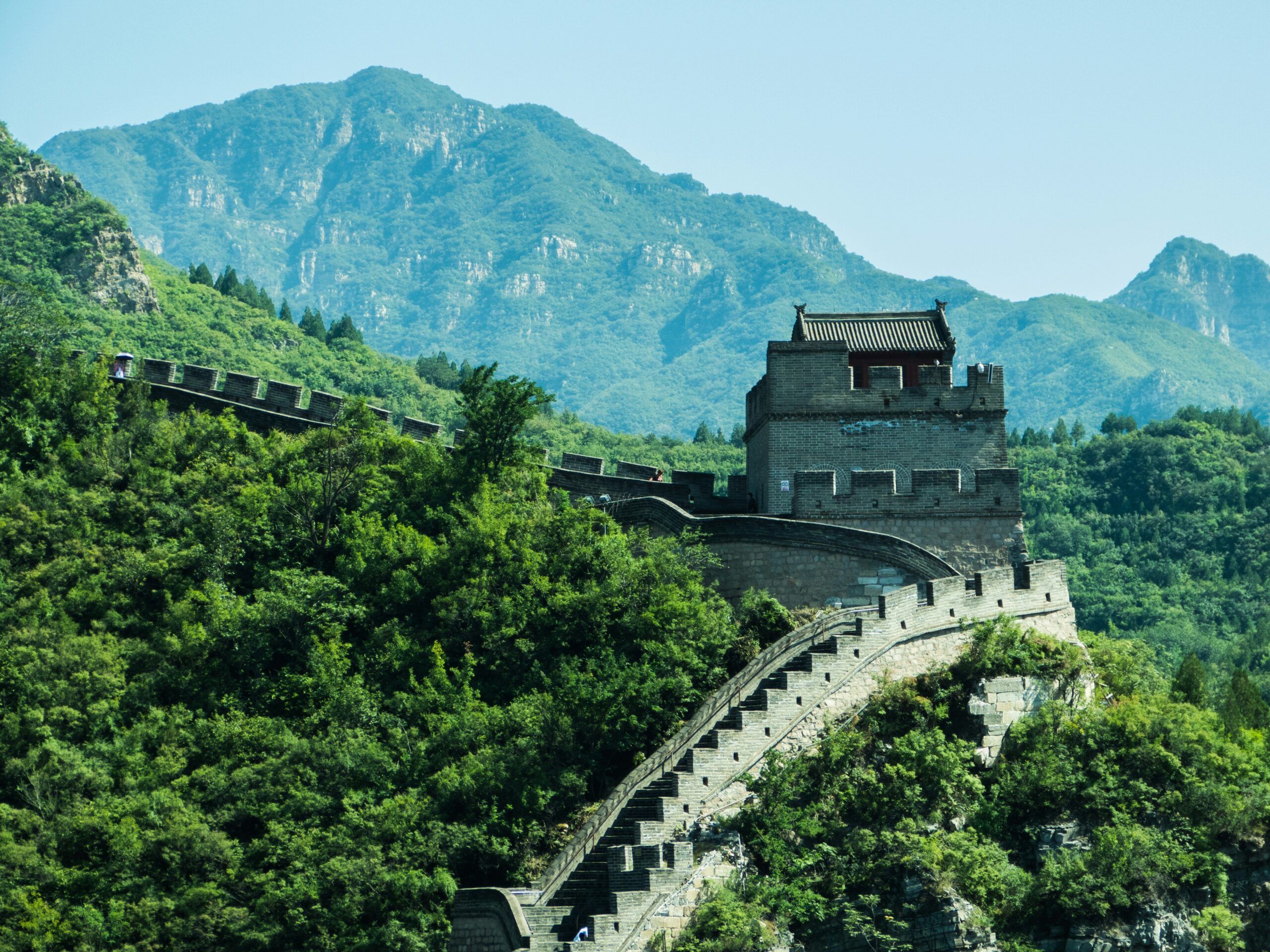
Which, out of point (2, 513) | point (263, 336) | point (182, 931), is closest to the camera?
point (182, 931)

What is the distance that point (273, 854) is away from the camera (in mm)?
32938

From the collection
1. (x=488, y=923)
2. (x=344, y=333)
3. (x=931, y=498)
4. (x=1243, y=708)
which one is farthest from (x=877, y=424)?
(x=344, y=333)

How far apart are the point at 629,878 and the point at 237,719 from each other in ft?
34.1

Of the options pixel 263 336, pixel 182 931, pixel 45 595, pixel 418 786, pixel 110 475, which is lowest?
pixel 182 931

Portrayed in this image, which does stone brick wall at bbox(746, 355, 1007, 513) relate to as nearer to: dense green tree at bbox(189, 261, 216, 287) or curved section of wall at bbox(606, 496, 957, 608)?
curved section of wall at bbox(606, 496, 957, 608)

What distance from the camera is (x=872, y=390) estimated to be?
4231cm

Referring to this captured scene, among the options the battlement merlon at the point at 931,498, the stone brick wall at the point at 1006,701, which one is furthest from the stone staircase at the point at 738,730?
the battlement merlon at the point at 931,498

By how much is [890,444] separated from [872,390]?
4.20ft

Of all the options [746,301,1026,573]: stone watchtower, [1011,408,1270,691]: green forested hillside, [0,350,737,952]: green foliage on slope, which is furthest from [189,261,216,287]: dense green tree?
[746,301,1026,573]: stone watchtower

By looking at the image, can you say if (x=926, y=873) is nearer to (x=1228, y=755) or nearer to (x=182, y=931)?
(x=1228, y=755)


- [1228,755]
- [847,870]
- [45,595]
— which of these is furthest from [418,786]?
[1228,755]

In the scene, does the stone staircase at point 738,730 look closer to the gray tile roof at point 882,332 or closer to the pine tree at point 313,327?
the gray tile roof at point 882,332

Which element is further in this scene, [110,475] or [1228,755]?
[110,475]

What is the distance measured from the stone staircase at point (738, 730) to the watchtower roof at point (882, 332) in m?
7.68
